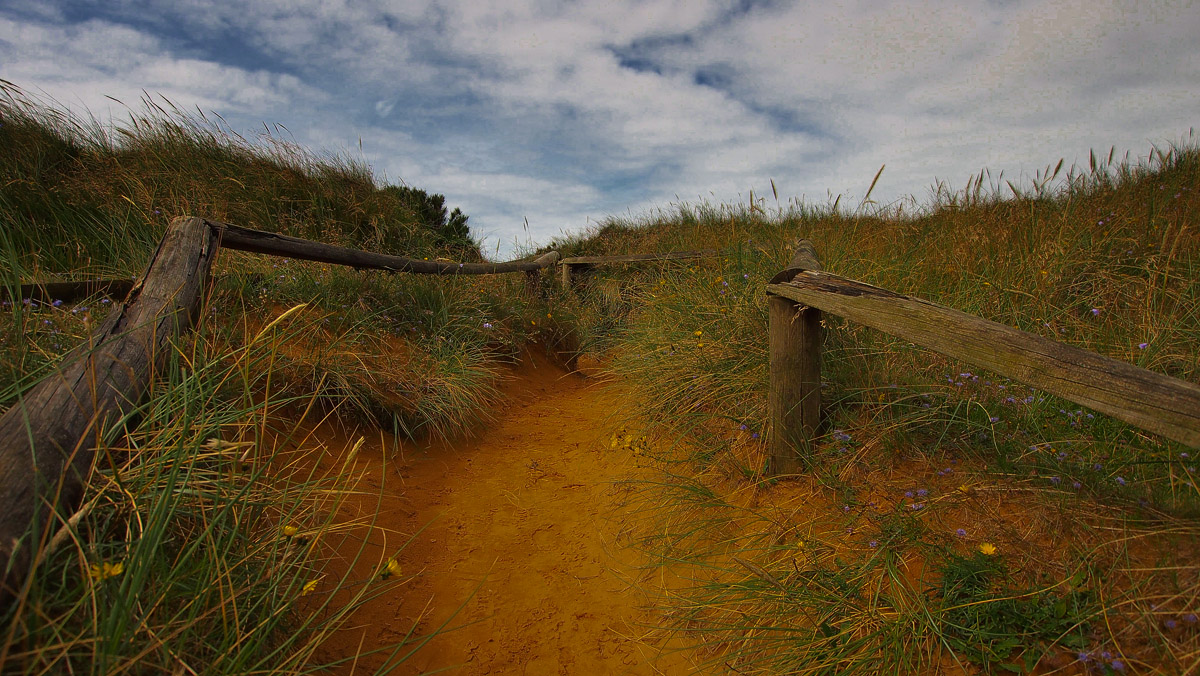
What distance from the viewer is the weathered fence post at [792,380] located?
2.73 meters

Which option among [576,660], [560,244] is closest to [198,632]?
[576,660]

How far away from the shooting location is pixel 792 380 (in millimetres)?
2750

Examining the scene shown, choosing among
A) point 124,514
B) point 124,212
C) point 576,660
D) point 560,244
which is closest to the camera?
point 124,514

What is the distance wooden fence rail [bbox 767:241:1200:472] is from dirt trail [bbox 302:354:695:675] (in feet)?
3.60

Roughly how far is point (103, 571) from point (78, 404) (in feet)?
1.85

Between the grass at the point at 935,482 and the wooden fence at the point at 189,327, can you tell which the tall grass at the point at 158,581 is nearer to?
the wooden fence at the point at 189,327

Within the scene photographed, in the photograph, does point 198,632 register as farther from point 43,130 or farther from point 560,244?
point 560,244

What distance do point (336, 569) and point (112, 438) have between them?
106cm

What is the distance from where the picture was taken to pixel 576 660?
2.13 m

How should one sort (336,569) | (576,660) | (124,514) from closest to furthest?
(124,514) < (576,660) < (336,569)

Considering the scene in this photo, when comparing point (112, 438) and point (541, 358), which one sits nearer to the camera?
point (112, 438)

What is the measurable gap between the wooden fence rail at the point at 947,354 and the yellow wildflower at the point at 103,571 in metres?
2.44

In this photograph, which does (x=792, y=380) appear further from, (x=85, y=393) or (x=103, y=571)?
(x=85, y=393)

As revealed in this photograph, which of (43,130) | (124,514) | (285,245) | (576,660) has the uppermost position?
(43,130)
